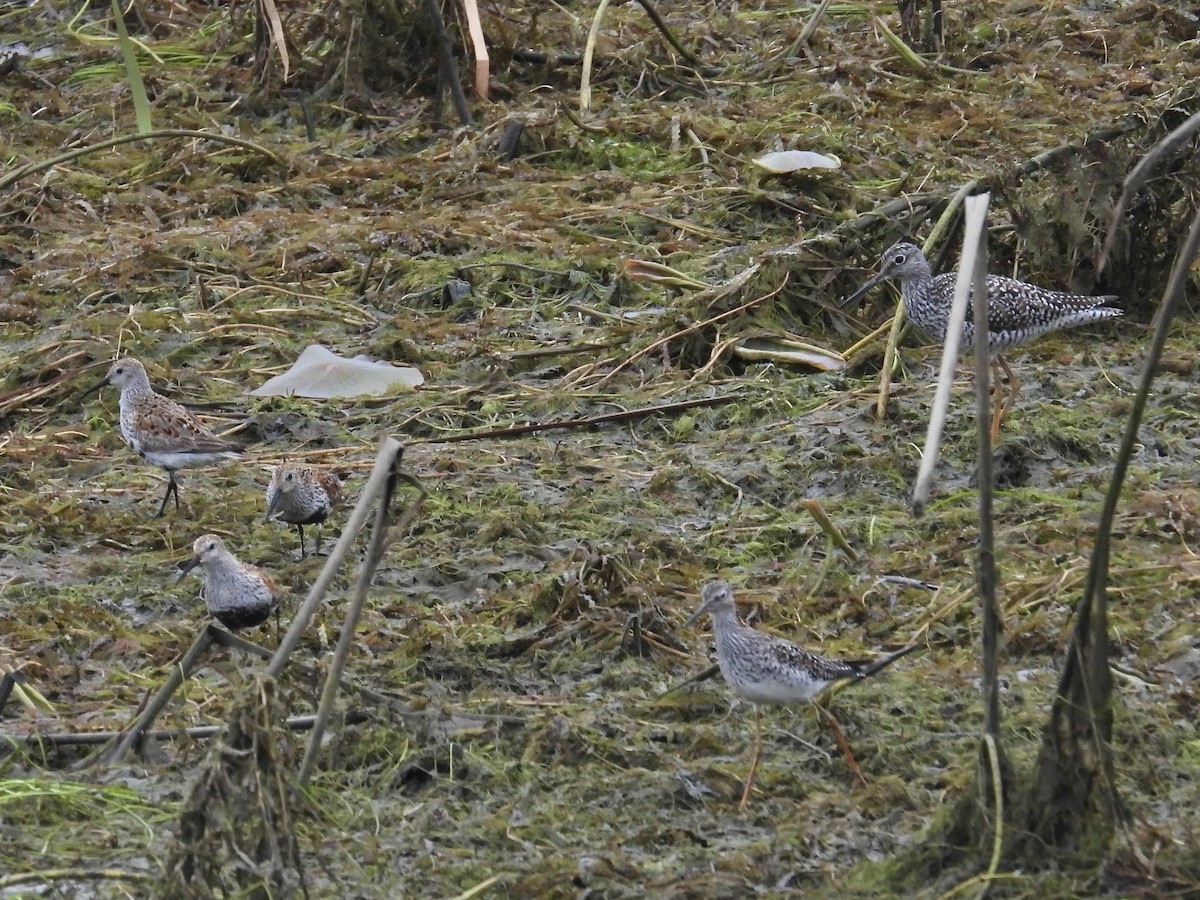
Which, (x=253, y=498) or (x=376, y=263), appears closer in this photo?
(x=253, y=498)

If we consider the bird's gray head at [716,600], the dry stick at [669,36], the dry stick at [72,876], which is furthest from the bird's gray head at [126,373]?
the dry stick at [669,36]

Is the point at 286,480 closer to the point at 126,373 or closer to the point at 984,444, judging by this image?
the point at 126,373

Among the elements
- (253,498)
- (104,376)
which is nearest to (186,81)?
(104,376)

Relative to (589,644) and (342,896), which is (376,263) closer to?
(589,644)

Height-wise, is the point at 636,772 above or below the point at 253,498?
above

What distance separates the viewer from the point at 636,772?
18.9 ft

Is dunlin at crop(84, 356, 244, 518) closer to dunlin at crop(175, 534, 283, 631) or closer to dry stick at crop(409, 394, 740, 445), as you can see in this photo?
dry stick at crop(409, 394, 740, 445)

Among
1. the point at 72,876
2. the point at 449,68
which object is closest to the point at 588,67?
the point at 449,68

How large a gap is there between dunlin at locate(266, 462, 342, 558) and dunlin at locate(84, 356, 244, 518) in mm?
644

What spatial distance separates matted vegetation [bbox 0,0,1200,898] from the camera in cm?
555

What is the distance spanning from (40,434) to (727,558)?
12.0 feet

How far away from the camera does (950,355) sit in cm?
414

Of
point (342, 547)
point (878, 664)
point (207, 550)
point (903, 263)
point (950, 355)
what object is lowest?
point (207, 550)

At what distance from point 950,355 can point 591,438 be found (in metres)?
Result: 4.96
